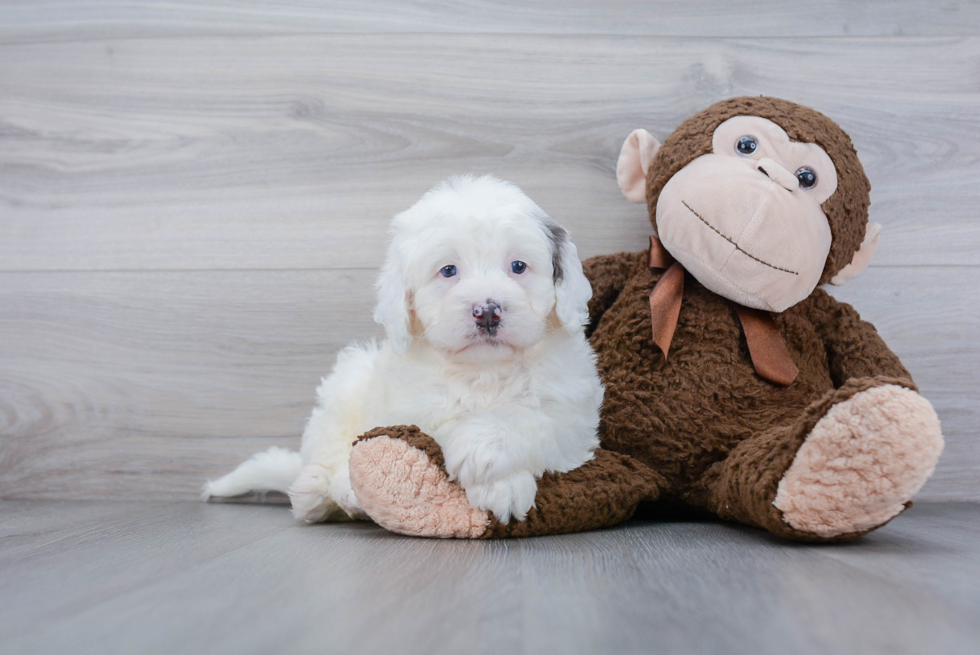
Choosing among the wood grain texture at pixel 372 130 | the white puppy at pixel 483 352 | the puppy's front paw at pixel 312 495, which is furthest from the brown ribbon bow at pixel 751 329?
the puppy's front paw at pixel 312 495

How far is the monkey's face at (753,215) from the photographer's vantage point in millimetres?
1007

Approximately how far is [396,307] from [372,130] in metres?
0.57

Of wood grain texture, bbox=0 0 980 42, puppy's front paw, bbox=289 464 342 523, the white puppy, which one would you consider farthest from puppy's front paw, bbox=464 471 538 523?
wood grain texture, bbox=0 0 980 42

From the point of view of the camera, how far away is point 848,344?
111 cm

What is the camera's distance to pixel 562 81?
4.52ft

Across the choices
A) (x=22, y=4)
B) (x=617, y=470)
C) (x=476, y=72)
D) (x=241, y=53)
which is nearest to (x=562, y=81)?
(x=476, y=72)

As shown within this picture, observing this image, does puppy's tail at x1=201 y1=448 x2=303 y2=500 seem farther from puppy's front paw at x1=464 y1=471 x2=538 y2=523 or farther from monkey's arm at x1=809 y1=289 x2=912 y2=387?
monkey's arm at x1=809 y1=289 x2=912 y2=387

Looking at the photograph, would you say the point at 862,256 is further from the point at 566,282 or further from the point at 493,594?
the point at 493,594

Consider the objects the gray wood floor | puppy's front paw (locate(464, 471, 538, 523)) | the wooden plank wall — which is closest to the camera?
the gray wood floor

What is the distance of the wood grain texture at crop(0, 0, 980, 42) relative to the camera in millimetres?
1356

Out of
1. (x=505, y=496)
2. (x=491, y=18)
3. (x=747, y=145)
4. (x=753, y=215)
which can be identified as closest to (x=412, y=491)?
(x=505, y=496)

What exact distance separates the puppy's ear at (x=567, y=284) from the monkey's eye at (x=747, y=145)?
315 millimetres

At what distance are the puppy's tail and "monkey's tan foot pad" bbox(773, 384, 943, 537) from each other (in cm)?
80

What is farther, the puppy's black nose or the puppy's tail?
the puppy's tail
